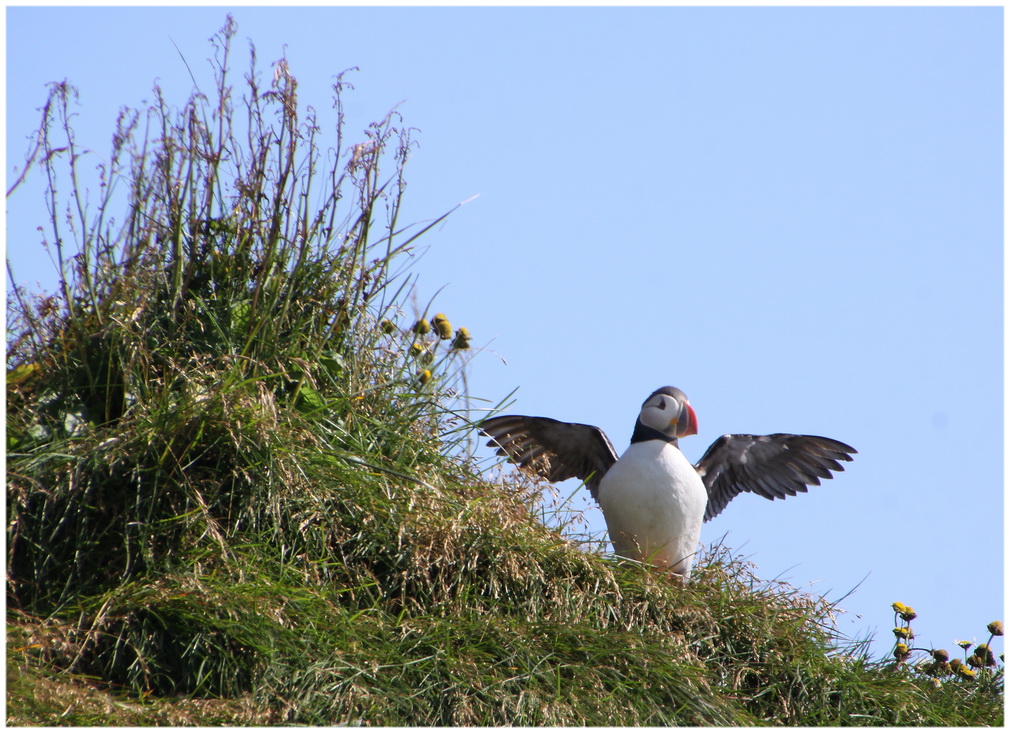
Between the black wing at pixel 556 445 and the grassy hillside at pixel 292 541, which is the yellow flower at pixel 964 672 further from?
the black wing at pixel 556 445

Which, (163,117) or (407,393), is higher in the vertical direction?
(163,117)

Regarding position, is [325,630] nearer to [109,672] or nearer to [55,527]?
[109,672]

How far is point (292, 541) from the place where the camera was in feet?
12.9

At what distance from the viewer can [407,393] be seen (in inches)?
183

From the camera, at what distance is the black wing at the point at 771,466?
530cm

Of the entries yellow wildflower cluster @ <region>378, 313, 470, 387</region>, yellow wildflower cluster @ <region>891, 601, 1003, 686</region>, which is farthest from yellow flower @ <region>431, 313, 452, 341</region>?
yellow wildflower cluster @ <region>891, 601, 1003, 686</region>

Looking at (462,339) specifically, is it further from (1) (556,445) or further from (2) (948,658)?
(2) (948,658)

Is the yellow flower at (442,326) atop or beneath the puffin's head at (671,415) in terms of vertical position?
atop

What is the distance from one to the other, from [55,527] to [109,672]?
0.57 metres

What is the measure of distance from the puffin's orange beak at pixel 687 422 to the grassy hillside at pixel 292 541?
0.53 metres

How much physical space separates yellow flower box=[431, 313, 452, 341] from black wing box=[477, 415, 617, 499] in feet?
1.42

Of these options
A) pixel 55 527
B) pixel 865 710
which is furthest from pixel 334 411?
pixel 865 710

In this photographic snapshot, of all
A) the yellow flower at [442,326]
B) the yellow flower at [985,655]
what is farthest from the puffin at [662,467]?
the yellow flower at [985,655]

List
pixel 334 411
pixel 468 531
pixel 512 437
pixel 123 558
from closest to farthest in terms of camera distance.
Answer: pixel 123 558
pixel 468 531
pixel 334 411
pixel 512 437
